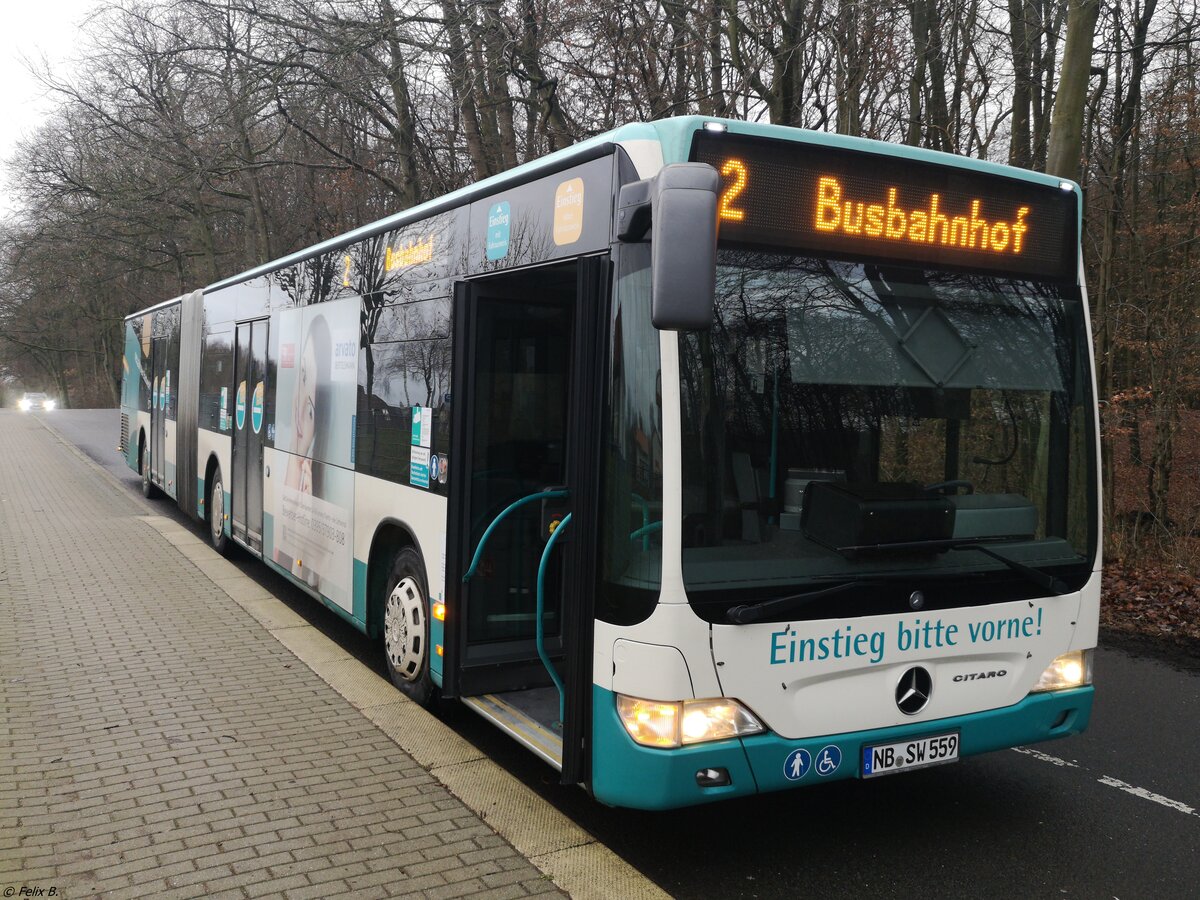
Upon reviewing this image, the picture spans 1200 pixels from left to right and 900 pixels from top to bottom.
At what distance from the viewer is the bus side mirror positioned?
11.2ft

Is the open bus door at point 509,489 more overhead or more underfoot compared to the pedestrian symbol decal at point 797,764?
more overhead

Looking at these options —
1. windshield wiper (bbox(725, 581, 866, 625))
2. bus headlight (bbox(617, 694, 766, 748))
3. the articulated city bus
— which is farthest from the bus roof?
bus headlight (bbox(617, 694, 766, 748))

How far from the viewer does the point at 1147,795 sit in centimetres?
507

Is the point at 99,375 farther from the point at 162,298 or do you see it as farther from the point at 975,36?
the point at 975,36

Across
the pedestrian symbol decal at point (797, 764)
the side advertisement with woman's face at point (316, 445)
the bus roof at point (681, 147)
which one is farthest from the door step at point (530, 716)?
the bus roof at point (681, 147)

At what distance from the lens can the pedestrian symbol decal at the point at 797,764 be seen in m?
3.90

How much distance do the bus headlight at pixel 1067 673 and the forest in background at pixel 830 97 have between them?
516cm

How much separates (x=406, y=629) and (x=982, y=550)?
3.22m

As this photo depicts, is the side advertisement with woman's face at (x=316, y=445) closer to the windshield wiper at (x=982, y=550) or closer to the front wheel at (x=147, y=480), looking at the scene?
the windshield wiper at (x=982, y=550)

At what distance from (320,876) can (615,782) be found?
3.65 ft

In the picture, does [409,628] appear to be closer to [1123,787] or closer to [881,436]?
[881,436]

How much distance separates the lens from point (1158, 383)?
1188 centimetres

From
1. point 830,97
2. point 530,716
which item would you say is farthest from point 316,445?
point 830,97

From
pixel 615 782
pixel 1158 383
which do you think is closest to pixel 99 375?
pixel 1158 383
